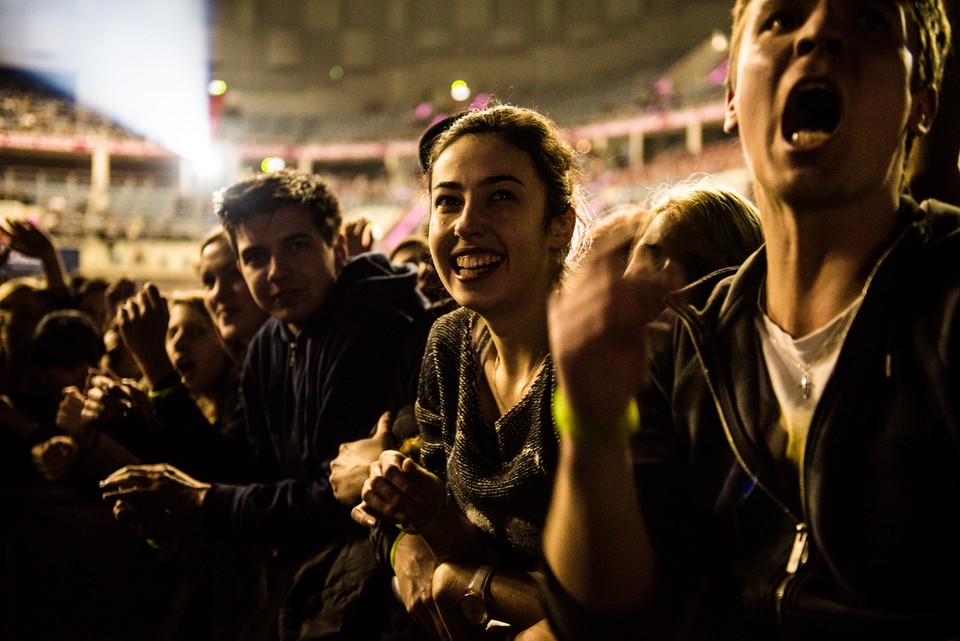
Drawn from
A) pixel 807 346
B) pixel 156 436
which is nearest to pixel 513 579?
pixel 807 346

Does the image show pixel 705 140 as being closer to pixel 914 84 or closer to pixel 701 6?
pixel 701 6

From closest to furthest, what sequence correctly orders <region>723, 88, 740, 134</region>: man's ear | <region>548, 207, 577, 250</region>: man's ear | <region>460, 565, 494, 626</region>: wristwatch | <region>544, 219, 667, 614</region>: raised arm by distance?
<region>544, 219, 667, 614</region>: raised arm, <region>723, 88, 740, 134</region>: man's ear, <region>460, 565, 494, 626</region>: wristwatch, <region>548, 207, 577, 250</region>: man's ear

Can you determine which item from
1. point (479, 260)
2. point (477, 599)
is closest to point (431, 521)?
point (477, 599)

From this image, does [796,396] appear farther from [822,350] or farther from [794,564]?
[794,564]

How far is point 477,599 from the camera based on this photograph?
1.59m

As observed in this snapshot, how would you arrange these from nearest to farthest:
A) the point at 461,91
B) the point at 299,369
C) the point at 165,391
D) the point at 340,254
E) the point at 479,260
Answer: the point at 479,260 < the point at 299,369 < the point at 165,391 < the point at 340,254 < the point at 461,91

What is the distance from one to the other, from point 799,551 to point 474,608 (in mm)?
765

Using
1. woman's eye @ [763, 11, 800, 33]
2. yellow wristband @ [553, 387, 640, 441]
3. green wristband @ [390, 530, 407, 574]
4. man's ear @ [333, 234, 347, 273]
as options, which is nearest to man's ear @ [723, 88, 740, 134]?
woman's eye @ [763, 11, 800, 33]

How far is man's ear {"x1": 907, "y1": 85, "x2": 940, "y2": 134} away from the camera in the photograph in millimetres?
1079

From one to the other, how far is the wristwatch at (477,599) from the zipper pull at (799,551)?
711mm

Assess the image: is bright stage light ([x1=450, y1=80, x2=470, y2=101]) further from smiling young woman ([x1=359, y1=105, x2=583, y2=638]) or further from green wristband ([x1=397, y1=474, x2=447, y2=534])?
green wristband ([x1=397, y1=474, x2=447, y2=534])

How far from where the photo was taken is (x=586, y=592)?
3.45ft

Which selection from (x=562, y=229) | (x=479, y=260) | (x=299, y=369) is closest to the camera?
(x=479, y=260)

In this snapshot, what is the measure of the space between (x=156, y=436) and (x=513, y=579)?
6.04ft
